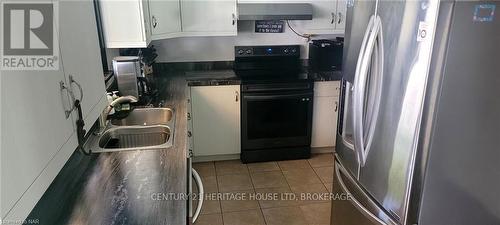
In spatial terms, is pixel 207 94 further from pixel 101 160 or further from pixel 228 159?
pixel 101 160

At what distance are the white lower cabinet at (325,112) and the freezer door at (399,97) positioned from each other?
1639 mm

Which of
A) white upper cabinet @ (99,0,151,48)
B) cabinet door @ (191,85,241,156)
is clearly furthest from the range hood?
white upper cabinet @ (99,0,151,48)

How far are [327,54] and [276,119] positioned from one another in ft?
2.52

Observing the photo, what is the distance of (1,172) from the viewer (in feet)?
2.44

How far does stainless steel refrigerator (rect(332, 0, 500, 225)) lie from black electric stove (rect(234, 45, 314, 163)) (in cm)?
146

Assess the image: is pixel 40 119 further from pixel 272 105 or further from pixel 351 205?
pixel 272 105

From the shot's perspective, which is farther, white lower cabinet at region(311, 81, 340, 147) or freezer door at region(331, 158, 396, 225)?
white lower cabinet at region(311, 81, 340, 147)

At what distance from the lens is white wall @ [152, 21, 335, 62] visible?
3475mm

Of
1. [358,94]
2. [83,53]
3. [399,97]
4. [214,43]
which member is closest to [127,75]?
[83,53]

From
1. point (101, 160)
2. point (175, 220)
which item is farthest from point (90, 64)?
point (175, 220)

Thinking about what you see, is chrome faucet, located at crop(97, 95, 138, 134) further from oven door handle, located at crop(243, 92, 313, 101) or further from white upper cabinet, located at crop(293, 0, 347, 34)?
white upper cabinet, located at crop(293, 0, 347, 34)

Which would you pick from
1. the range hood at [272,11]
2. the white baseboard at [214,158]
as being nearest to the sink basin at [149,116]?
the white baseboard at [214,158]

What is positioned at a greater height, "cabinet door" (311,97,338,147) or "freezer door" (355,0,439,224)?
"freezer door" (355,0,439,224)

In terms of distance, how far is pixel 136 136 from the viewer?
2.11m
